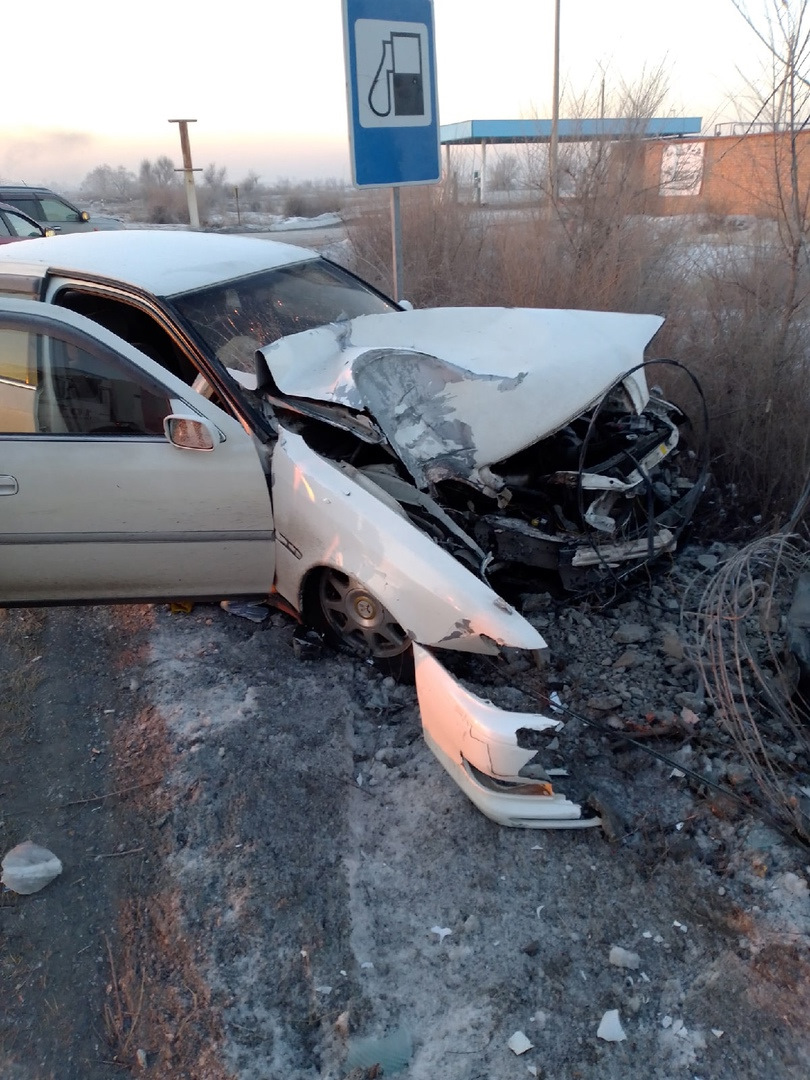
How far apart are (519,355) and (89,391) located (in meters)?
1.83

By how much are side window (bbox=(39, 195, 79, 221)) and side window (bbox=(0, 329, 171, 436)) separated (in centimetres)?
1191

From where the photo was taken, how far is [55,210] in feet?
44.6

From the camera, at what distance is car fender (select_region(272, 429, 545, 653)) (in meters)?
2.51

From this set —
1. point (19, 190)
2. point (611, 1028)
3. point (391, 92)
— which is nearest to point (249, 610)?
point (611, 1028)

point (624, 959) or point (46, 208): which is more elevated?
point (46, 208)

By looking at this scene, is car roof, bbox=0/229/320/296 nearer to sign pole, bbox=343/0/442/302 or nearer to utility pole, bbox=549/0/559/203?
sign pole, bbox=343/0/442/302

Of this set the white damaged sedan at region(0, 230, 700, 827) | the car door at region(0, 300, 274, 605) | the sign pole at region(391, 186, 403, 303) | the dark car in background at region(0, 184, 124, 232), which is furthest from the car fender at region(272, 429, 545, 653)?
the dark car in background at region(0, 184, 124, 232)

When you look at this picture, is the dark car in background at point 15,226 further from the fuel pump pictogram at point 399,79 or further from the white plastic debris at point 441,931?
the white plastic debris at point 441,931

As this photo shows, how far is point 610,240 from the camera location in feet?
23.6

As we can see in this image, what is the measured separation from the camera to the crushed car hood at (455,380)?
3.14 m

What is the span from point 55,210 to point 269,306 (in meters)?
12.1

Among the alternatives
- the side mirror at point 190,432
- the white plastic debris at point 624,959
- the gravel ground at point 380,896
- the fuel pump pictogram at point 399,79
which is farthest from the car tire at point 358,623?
the fuel pump pictogram at point 399,79

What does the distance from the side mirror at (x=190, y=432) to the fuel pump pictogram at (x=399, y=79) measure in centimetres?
218

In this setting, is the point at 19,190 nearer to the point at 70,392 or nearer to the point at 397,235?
the point at 397,235
